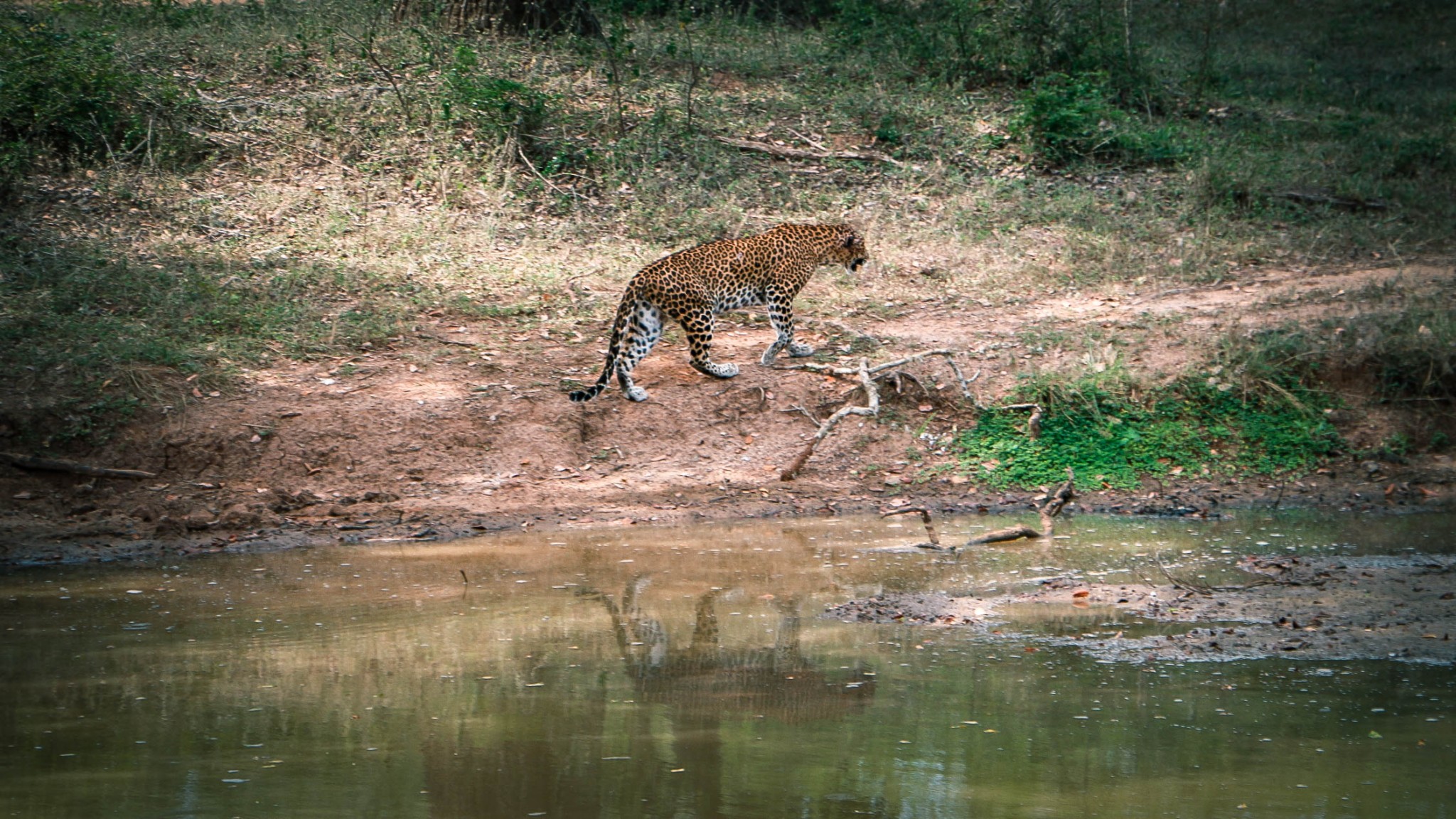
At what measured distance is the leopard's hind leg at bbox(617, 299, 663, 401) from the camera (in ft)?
34.4

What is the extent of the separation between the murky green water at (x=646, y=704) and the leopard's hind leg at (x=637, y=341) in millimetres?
2404

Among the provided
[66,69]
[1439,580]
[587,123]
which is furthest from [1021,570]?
[66,69]

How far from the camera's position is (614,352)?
10.4 meters

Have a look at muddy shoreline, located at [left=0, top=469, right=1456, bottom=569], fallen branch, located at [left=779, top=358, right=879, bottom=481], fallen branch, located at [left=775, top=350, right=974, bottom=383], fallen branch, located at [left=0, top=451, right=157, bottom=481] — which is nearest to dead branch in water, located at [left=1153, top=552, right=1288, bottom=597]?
muddy shoreline, located at [left=0, top=469, right=1456, bottom=569]

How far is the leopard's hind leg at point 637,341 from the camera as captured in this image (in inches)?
413

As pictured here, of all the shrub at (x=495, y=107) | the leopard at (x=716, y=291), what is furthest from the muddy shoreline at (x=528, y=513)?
the shrub at (x=495, y=107)

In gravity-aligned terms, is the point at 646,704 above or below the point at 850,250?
below

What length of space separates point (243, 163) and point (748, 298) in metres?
6.41

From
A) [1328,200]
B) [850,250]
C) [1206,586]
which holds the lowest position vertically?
[1206,586]

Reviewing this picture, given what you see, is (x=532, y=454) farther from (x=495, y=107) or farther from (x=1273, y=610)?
(x=495, y=107)

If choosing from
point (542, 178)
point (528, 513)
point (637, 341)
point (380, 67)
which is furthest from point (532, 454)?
point (380, 67)

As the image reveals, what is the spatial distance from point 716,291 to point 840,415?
1518mm

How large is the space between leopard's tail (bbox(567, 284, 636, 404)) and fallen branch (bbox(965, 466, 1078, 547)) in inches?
126

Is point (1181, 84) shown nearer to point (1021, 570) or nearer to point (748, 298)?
point (748, 298)
